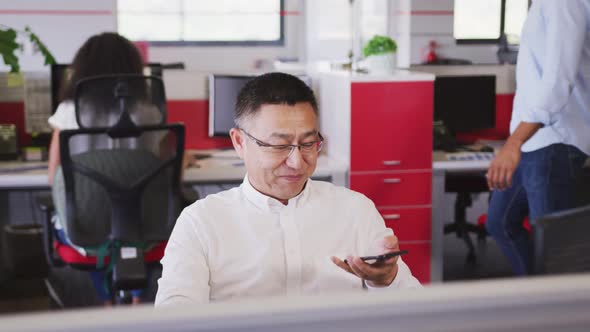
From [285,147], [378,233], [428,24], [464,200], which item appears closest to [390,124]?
[464,200]

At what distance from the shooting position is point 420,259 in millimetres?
3842

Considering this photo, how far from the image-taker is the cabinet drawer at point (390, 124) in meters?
3.61

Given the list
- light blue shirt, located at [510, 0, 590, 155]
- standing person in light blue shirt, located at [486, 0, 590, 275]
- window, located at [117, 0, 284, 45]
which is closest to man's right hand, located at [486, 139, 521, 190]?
standing person in light blue shirt, located at [486, 0, 590, 275]

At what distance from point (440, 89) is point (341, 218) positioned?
109 inches

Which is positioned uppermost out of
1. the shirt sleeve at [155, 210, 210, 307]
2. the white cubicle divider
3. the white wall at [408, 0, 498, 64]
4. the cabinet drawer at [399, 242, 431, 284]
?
the white wall at [408, 0, 498, 64]

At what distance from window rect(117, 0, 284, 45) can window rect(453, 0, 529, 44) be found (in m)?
2.20

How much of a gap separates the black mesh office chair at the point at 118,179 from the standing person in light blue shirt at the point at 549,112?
4.25 ft

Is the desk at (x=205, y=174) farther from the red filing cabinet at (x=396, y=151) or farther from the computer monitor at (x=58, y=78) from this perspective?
the computer monitor at (x=58, y=78)

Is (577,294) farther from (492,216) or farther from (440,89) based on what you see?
(440,89)

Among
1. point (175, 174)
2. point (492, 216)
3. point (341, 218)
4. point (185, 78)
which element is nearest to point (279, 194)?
point (341, 218)

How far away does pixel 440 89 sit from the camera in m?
4.32

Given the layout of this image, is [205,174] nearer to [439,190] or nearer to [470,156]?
[439,190]

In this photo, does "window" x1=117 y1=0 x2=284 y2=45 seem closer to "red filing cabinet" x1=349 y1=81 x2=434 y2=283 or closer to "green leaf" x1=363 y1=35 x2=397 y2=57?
"green leaf" x1=363 y1=35 x2=397 y2=57

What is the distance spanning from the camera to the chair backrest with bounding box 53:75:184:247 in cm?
294
